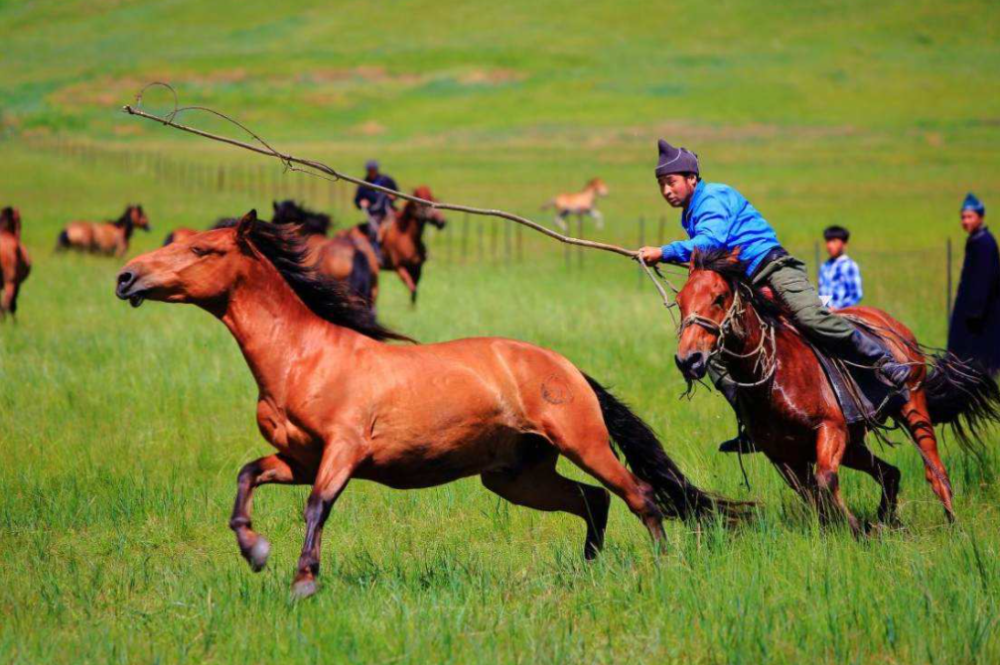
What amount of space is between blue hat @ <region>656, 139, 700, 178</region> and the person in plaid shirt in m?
5.20

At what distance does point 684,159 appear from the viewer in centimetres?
809

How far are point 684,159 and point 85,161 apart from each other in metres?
59.5

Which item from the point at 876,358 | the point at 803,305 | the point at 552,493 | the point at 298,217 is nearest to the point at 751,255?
the point at 803,305

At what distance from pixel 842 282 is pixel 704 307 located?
598 centimetres

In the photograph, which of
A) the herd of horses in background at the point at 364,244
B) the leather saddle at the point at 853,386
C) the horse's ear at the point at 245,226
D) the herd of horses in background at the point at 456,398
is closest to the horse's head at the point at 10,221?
the herd of horses in background at the point at 364,244

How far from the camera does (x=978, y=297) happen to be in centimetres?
1324

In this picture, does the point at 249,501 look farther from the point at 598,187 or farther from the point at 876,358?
the point at 598,187

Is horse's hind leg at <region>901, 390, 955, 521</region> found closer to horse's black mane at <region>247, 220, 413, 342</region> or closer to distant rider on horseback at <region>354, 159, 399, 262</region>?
horse's black mane at <region>247, 220, 413, 342</region>

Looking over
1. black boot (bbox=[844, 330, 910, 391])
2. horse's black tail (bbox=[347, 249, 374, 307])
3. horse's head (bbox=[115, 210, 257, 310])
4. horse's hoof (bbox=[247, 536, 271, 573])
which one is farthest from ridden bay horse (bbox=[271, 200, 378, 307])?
horse's hoof (bbox=[247, 536, 271, 573])

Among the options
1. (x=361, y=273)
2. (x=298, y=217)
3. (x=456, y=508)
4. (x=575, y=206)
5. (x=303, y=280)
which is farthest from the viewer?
(x=575, y=206)

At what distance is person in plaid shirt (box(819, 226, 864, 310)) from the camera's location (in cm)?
1296

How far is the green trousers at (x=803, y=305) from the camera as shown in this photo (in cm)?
837

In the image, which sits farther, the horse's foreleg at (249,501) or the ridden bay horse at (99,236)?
the ridden bay horse at (99,236)

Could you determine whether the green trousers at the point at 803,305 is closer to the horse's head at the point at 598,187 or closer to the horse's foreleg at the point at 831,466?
the horse's foreleg at the point at 831,466
